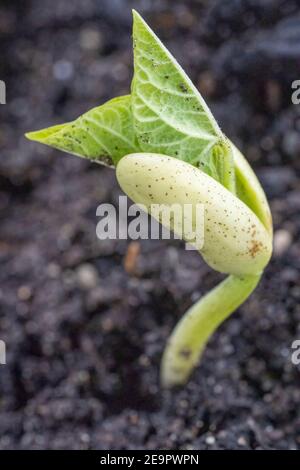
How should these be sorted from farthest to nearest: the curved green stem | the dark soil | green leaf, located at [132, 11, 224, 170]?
the dark soil → the curved green stem → green leaf, located at [132, 11, 224, 170]

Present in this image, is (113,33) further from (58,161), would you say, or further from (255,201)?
(255,201)

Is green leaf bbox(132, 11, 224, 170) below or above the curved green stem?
above

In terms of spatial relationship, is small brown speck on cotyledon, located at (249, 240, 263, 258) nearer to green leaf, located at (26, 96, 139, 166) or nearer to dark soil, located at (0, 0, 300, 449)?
green leaf, located at (26, 96, 139, 166)

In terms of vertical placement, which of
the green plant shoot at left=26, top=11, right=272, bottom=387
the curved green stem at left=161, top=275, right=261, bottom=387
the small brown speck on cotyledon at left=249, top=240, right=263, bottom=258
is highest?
the green plant shoot at left=26, top=11, right=272, bottom=387

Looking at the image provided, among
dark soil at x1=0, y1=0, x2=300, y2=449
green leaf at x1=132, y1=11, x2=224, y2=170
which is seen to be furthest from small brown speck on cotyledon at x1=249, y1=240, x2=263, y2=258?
dark soil at x1=0, y1=0, x2=300, y2=449

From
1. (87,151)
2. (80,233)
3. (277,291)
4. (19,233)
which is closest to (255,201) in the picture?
(87,151)

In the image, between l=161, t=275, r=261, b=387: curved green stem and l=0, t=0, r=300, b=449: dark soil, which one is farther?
l=0, t=0, r=300, b=449: dark soil

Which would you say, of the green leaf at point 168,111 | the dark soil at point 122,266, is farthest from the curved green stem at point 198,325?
the green leaf at point 168,111

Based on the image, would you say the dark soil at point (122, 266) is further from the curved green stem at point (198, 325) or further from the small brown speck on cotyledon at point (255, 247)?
the small brown speck on cotyledon at point (255, 247)

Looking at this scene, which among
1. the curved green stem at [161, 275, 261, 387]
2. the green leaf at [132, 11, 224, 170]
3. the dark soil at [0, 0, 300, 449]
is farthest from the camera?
the dark soil at [0, 0, 300, 449]
